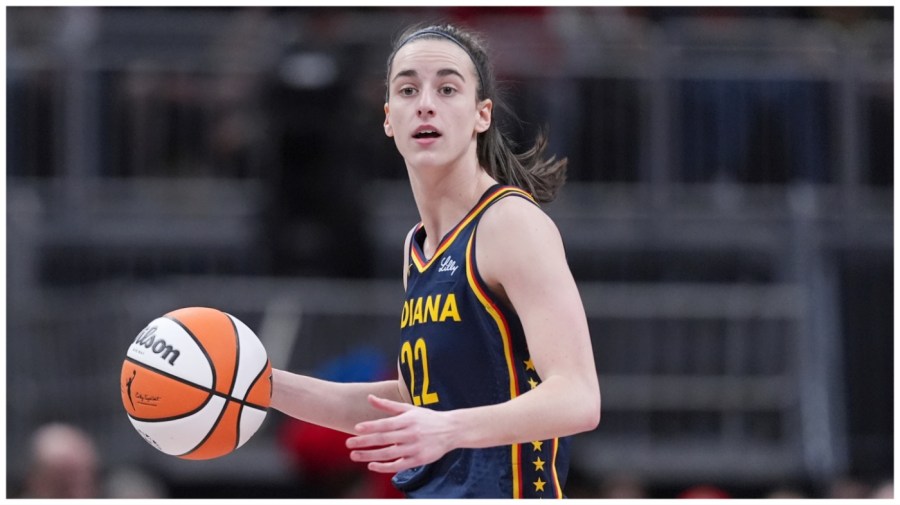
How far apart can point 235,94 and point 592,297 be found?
368 cm

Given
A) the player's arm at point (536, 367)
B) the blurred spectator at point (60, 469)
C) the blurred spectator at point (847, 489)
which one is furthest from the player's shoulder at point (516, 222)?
the blurred spectator at point (847, 489)

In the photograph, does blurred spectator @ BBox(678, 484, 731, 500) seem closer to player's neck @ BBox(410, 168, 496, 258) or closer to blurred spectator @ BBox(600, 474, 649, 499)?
blurred spectator @ BBox(600, 474, 649, 499)

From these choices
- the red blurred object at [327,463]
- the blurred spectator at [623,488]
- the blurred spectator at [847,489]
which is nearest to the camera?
the red blurred object at [327,463]

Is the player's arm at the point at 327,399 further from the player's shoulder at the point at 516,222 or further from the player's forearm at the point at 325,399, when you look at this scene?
the player's shoulder at the point at 516,222

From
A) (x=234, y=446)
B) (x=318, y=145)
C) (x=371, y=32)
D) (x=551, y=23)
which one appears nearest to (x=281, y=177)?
(x=318, y=145)

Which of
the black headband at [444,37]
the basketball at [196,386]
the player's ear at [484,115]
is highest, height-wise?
the black headband at [444,37]

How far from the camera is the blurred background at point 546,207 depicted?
39.3 feet

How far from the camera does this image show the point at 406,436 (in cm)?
453

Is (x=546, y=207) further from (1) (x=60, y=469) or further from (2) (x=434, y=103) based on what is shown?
(2) (x=434, y=103)

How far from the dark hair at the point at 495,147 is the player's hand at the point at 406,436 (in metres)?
1.51

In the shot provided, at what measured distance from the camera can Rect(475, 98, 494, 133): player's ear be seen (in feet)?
18.5

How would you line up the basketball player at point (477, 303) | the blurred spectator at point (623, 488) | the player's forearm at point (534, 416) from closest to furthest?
the player's forearm at point (534, 416) → the basketball player at point (477, 303) → the blurred spectator at point (623, 488)

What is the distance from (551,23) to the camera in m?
13.0

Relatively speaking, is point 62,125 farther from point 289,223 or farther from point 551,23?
point 551,23
